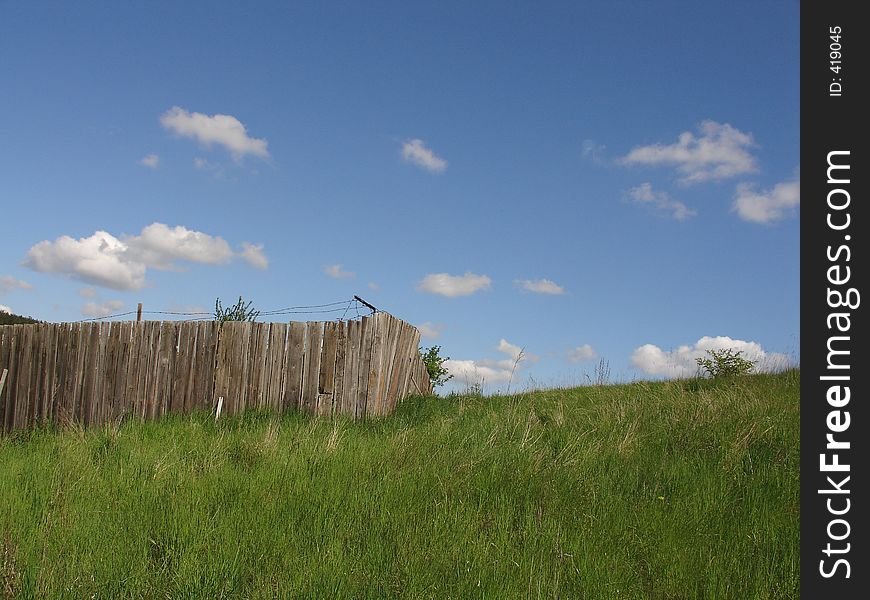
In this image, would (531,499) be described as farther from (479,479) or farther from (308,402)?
(308,402)

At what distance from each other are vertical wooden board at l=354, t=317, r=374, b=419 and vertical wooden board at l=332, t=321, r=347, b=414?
0.25 m

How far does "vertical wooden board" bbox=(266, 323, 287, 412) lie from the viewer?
28.9 ft

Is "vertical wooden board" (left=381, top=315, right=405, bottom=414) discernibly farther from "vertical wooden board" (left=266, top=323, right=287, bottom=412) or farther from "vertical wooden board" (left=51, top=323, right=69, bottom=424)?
"vertical wooden board" (left=51, top=323, right=69, bottom=424)

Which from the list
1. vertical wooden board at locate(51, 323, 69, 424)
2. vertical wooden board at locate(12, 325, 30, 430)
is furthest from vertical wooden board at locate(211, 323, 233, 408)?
vertical wooden board at locate(12, 325, 30, 430)

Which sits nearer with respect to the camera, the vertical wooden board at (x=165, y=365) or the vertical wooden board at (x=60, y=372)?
the vertical wooden board at (x=165, y=365)

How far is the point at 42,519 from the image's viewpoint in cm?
486

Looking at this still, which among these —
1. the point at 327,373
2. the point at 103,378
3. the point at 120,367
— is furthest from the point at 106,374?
the point at 327,373

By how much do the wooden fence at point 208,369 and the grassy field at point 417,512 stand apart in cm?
121

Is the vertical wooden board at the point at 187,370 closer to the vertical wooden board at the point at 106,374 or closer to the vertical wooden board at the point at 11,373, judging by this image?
the vertical wooden board at the point at 106,374

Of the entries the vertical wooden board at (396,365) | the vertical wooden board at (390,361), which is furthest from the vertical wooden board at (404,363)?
the vertical wooden board at (390,361)

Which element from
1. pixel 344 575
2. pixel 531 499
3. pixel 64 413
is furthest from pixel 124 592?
pixel 64 413

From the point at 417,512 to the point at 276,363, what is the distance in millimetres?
4611

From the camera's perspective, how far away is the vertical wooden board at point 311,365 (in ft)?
28.7

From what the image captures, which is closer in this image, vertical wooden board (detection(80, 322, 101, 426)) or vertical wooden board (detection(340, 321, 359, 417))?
vertical wooden board (detection(340, 321, 359, 417))
